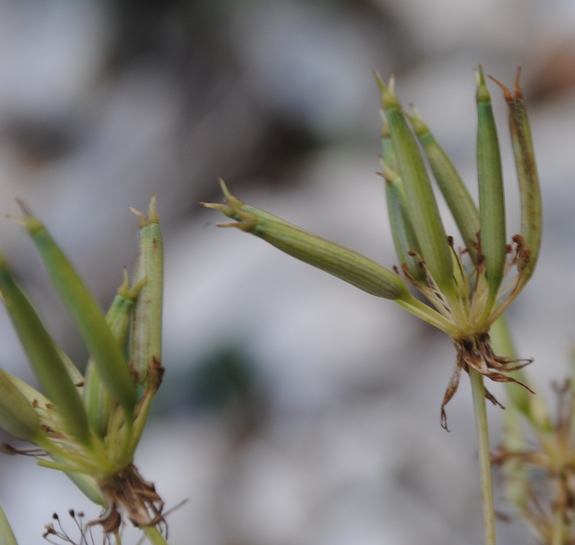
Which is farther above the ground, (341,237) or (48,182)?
(48,182)

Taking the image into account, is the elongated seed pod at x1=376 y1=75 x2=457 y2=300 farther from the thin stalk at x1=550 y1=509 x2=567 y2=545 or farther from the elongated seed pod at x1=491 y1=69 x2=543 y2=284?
the thin stalk at x1=550 y1=509 x2=567 y2=545

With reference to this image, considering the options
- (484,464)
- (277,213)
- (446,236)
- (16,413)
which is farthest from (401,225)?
(277,213)

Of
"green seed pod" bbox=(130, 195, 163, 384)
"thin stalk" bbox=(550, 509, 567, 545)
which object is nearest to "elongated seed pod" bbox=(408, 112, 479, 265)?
"green seed pod" bbox=(130, 195, 163, 384)

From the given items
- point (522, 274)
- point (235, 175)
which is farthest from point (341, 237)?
point (522, 274)

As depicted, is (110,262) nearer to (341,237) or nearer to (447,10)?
(341,237)

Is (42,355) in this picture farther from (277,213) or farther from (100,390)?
(277,213)

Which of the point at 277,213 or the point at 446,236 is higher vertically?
the point at 277,213
